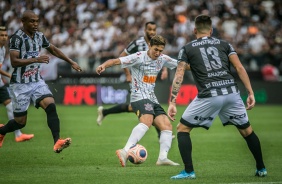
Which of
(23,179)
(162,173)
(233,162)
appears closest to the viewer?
(23,179)

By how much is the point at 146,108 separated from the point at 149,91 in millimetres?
401

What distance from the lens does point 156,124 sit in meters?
11.6

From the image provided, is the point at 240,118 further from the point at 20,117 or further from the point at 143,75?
the point at 20,117

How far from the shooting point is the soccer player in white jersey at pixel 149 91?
1133 centimetres

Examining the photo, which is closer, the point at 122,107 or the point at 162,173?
the point at 162,173

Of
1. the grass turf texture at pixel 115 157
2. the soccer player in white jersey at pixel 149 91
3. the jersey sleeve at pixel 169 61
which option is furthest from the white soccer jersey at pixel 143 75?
the grass turf texture at pixel 115 157

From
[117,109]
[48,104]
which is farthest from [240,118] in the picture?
[117,109]

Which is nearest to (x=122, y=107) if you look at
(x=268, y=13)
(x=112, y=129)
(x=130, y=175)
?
(x=112, y=129)

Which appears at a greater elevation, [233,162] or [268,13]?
[268,13]

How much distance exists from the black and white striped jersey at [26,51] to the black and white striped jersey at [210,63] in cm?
320

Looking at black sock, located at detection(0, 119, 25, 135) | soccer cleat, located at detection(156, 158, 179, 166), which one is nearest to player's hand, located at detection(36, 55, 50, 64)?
black sock, located at detection(0, 119, 25, 135)

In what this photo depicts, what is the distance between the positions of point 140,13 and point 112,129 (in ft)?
42.3

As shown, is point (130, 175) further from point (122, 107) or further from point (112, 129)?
point (112, 129)

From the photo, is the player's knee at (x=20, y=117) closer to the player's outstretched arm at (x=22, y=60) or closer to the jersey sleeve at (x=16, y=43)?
A: the player's outstretched arm at (x=22, y=60)
